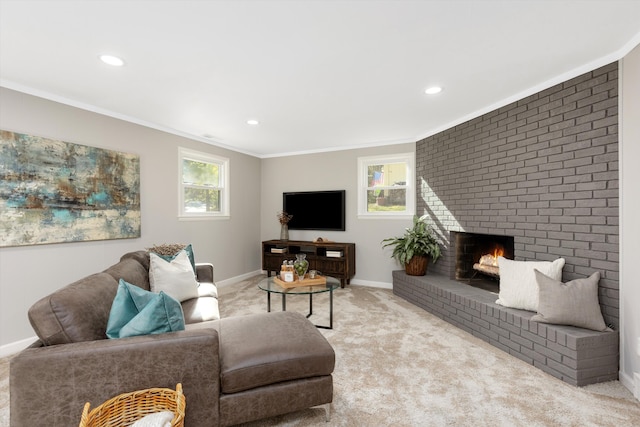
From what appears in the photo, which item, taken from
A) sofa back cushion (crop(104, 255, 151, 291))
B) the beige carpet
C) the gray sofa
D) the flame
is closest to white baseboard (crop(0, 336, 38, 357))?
the beige carpet

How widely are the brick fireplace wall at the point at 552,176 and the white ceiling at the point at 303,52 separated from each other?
219 millimetres

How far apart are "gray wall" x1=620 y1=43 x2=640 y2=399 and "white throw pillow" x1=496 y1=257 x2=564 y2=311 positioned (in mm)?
431

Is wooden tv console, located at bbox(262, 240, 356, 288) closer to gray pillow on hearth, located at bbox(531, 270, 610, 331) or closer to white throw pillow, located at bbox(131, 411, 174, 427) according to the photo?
gray pillow on hearth, located at bbox(531, 270, 610, 331)

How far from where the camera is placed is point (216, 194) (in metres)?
5.05

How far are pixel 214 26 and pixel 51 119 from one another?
2.20m

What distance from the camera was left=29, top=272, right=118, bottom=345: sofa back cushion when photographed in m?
1.40

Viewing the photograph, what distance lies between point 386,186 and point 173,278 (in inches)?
137

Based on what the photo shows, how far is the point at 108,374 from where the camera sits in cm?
138

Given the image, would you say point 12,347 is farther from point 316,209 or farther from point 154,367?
point 316,209

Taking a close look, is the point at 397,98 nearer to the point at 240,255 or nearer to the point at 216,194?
the point at 216,194

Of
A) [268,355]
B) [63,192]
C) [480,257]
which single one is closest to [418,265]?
[480,257]

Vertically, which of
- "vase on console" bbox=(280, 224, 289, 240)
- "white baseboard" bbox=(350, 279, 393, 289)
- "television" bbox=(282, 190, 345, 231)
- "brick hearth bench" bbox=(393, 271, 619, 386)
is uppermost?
"television" bbox=(282, 190, 345, 231)

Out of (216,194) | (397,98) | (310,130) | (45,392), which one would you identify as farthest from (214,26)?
(216,194)

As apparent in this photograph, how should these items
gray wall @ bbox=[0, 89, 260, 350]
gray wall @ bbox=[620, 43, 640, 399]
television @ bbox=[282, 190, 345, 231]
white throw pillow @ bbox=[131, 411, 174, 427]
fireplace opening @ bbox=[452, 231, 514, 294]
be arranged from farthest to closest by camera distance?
television @ bbox=[282, 190, 345, 231], fireplace opening @ bbox=[452, 231, 514, 294], gray wall @ bbox=[0, 89, 260, 350], gray wall @ bbox=[620, 43, 640, 399], white throw pillow @ bbox=[131, 411, 174, 427]
